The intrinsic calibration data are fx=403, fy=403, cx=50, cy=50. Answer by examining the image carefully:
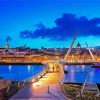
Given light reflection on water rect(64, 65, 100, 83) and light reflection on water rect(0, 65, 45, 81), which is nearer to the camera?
light reflection on water rect(64, 65, 100, 83)

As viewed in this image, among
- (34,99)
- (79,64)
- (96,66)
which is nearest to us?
(34,99)

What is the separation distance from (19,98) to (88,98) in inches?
133

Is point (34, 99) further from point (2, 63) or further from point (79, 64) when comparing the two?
point (2, 63)

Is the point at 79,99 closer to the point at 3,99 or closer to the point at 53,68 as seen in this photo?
the point at 3,99

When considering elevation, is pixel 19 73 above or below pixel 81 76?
above

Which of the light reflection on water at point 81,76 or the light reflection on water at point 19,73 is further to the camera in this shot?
the light reflection on water at point 19,73

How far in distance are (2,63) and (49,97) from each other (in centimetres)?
17106

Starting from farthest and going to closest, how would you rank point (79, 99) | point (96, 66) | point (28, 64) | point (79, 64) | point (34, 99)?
point (28, 64) < point (79, 64) < point (96, 66) < point (34, 99) < point (79, 99)

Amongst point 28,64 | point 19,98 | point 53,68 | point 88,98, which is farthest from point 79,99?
point 28,64

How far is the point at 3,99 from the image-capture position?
661 inches

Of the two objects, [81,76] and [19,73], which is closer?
[81,76]

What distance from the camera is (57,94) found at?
847 inches

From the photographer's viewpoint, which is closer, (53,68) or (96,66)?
(53,68)

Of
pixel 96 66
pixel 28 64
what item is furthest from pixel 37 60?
pixel 96 66
